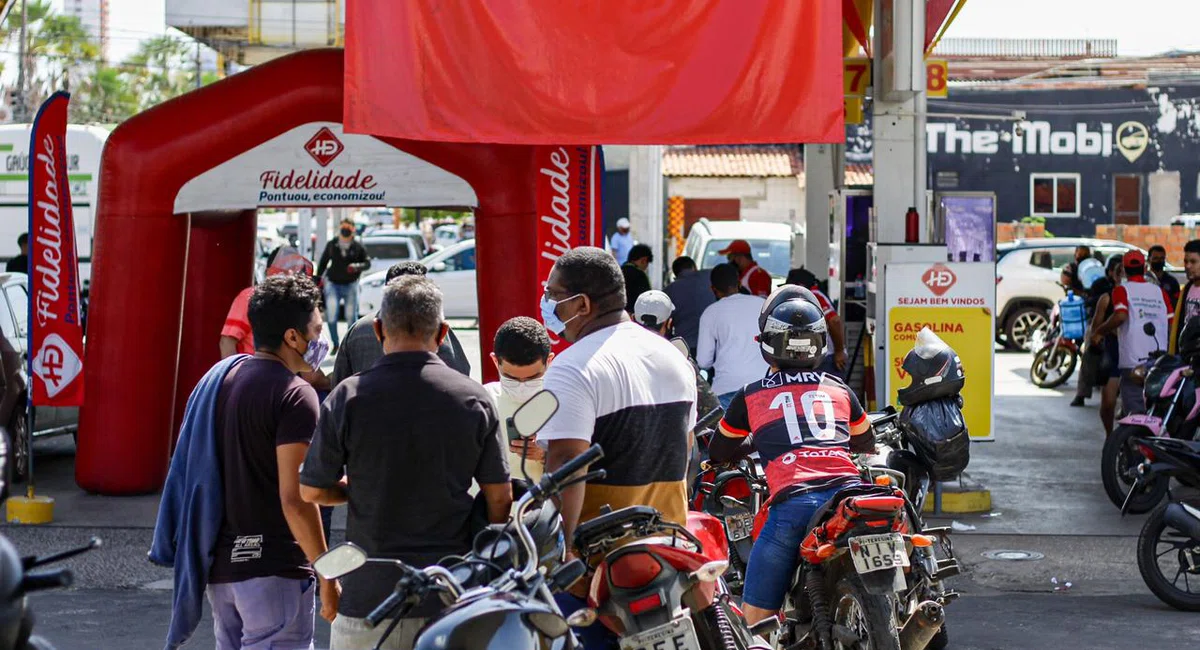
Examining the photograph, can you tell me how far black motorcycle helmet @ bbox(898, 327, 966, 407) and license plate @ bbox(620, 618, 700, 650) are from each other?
3500 mm

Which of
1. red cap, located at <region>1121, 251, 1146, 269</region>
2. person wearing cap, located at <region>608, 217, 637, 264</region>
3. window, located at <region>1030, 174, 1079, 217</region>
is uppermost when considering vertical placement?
window, located at <region>1030, 174, 1079, 217</region>

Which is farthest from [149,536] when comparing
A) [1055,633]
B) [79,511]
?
[1055,633]

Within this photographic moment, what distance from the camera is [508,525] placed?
13.0 feet

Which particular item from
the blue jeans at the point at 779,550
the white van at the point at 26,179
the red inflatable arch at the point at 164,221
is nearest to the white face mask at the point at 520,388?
the blue jeans at the point at 779,550

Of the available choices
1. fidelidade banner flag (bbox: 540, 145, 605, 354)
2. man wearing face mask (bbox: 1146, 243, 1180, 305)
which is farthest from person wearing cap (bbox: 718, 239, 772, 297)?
man wearing face mask (bbox: 1146, 243, 1180, 305)

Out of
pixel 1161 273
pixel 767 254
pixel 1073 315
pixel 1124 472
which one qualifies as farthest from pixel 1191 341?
pixel 767 254

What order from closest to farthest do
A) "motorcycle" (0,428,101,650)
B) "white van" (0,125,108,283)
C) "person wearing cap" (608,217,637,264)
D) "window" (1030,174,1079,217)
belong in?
"motorcycle" (0,428,101,650)
"white van" (0,125,108,283)
"person wearing cap" (608,217,637,264)
"window" (1030,174,1079,217)

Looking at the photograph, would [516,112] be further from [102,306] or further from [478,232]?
[102,306]

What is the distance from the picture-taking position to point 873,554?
5.59 m

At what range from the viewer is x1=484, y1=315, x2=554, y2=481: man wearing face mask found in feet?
20.0

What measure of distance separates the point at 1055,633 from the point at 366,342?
12.2ft

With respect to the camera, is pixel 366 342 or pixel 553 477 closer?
pixel 553 477

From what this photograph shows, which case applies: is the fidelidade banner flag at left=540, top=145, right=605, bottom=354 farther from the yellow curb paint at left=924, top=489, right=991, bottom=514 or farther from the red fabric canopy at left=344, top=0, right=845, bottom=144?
the yellow curb paint at left=924, top=489, right=991, bottom=514

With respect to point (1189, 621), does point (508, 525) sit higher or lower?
higher
